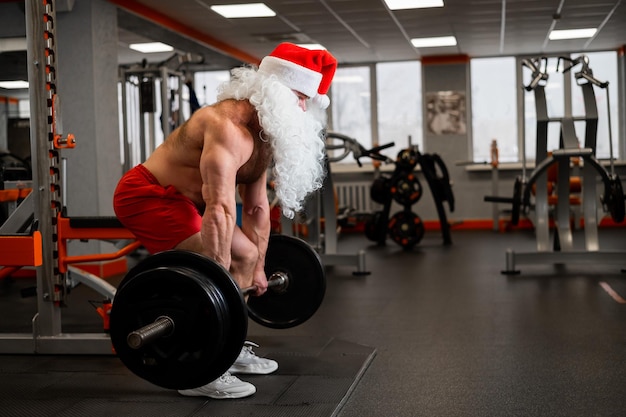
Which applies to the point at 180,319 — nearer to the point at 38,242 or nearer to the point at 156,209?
the point at 156,209

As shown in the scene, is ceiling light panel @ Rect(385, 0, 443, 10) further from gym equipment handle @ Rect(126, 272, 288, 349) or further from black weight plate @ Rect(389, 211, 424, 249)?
gym equipment handle @ Rect(126, 272, 288, 349)

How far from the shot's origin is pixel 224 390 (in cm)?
270

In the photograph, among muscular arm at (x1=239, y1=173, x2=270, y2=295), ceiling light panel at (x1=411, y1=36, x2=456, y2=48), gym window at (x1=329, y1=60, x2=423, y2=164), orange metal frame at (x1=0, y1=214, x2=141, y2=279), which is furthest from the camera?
gym window at (x1=329, y1=60, x2=423, y2=164)

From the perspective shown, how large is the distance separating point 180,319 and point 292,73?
2.95ft

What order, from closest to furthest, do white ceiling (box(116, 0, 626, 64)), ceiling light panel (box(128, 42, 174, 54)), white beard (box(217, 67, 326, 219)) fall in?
white beard (box(217, 67, 326, 219)) → white ceiling (box(116, 0, 626, 64)) → ceiling light panel (box(128, 42, 174, 54))

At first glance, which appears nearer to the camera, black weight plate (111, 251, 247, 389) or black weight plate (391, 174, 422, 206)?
black weight plate (111, 251, 247, 389)

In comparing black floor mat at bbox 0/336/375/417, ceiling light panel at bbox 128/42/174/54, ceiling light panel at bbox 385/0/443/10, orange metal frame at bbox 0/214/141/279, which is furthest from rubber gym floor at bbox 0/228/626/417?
ceiling light panel at bbox 128/42/174/54

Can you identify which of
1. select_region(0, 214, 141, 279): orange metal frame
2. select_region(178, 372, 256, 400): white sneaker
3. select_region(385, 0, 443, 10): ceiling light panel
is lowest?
select_region(178, 372, 256, 400): white sneaker

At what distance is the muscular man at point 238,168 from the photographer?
232cm

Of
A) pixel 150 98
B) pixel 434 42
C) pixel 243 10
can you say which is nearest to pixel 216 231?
pixel 150 98

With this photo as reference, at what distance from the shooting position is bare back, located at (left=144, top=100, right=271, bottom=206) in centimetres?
237

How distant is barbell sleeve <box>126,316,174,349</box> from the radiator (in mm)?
8399

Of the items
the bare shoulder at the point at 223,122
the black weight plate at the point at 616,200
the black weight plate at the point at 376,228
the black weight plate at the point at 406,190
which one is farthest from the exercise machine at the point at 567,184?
the bare shoulder at the point at 223,122

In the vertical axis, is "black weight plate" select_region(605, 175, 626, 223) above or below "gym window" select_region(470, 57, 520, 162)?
below
